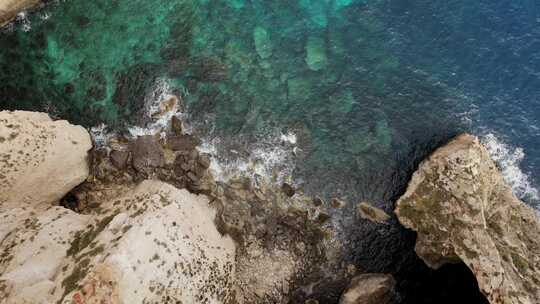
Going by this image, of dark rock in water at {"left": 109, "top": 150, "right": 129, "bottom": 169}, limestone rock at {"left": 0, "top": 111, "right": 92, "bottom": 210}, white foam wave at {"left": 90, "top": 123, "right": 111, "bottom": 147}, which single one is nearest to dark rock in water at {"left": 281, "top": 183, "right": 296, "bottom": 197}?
dark rock in water at {"left": 109, "top": 150, "right": 129, "bottom": 169}

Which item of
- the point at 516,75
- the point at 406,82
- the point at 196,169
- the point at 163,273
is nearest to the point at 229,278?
the point at 163,273

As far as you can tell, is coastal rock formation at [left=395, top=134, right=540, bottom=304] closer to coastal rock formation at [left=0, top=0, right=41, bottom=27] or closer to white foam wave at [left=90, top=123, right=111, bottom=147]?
white foam wave at [left=90, top=123, right=111, bottom=147]

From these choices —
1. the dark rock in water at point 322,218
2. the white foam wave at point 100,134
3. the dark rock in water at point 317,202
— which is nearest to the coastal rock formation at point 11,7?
the white foam wave at point 100,134

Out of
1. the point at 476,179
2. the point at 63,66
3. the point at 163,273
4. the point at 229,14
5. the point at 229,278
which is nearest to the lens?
the point at 163,273

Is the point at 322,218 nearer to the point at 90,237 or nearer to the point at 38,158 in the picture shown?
the point at 90,237

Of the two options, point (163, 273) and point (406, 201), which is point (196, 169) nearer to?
point (163, 273)
